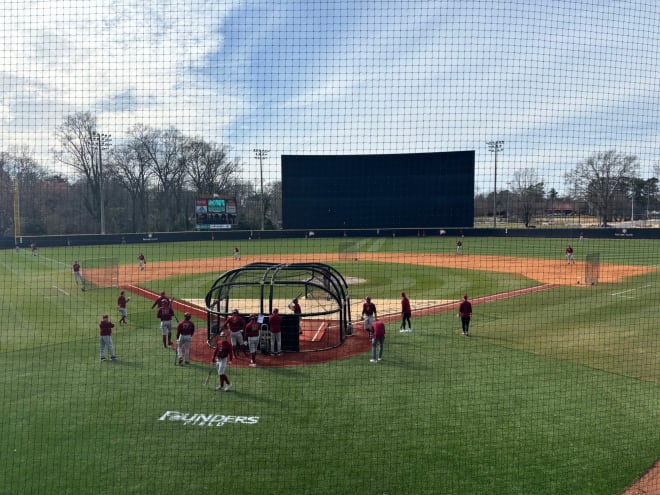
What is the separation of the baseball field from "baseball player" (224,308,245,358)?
3.14ft

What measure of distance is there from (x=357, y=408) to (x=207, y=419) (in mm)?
2736

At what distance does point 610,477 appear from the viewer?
6.60 metres

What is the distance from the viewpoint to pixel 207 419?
28.2 ft

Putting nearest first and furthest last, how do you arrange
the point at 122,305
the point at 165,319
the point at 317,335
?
the point at 165,319 → the point at 317,335 → the point at 122,305

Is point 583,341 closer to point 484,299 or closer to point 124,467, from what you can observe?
point 484,299

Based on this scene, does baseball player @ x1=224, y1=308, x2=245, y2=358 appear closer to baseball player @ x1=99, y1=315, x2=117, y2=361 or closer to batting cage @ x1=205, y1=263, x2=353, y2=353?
batting cage @ x1=205, y1=263, x2=353, y2=353

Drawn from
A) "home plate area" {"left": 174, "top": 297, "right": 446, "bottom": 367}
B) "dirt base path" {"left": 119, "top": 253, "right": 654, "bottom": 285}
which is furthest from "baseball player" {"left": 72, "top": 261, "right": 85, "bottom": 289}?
"home plate area" {"left": 174, "top": 297, "right": 446, "bottom": 367}

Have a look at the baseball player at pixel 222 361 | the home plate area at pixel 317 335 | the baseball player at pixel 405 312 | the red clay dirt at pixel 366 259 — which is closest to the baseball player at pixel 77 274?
the red clay dirt at pixel 366 259

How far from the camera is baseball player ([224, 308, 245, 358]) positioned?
1241 centimetres

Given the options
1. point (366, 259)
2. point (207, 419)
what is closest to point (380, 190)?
point (207, 419)

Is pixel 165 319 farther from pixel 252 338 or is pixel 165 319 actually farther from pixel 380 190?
pixel 380 190

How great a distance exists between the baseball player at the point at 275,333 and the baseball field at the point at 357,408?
1.41ft

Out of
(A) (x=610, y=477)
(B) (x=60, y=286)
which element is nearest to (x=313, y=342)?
(A) (x=610, y=477)

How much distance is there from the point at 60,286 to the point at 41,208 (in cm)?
2297
